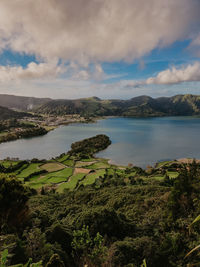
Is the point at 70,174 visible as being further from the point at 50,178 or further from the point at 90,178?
the point at 90,178

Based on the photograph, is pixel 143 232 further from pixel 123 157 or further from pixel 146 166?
pixel 123 157

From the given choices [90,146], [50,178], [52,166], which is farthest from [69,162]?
[90,146]

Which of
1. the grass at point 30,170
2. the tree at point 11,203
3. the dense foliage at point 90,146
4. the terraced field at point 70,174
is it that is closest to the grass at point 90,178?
the terraced field at point 70,174

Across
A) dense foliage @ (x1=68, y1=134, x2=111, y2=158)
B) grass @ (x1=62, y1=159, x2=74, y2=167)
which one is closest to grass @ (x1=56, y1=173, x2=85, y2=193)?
grass @ (x1=62, y1=159, x2=74, y2=167)

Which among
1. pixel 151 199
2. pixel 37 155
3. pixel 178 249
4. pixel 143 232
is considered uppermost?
pixel 178 249

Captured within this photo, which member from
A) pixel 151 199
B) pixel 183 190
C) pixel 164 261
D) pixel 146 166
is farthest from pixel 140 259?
pixel 146 166

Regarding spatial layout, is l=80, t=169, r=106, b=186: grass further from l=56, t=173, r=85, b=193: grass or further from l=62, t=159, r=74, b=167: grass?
l=62, t=159, r=74, b=167: grass

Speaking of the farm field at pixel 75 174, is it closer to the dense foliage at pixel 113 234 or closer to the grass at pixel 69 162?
the grass at pixel 69 162
